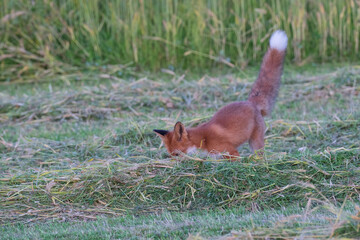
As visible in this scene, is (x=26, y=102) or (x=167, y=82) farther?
(x=167, y=82)

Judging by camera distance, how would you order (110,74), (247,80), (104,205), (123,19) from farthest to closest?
(123,19)
(110,74)
(247,80)
(104,205)

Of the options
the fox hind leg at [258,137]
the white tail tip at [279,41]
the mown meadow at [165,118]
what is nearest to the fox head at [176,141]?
the mown meadow at [165,118]

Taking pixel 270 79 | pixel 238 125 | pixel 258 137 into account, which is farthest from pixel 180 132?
pixel 270 79

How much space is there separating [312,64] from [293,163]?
5.88 meters

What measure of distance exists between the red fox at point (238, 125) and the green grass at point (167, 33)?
13.4 feet

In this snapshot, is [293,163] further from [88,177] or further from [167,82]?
[167,82]

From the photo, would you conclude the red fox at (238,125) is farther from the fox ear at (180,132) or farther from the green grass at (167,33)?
A: the green grass at (167,33)

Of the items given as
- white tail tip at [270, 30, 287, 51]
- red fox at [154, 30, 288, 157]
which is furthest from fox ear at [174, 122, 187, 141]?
white tail tip at [270, 30, 287, 51]

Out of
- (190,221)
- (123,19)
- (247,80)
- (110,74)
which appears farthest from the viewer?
(123,19)

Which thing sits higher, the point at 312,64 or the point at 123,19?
the point at 123,19

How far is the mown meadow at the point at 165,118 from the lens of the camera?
3.97 m

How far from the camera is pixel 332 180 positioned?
14.3ft

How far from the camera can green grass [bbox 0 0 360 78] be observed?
1009 centimetres

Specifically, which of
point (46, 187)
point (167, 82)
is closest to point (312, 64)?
point (167, 82)
